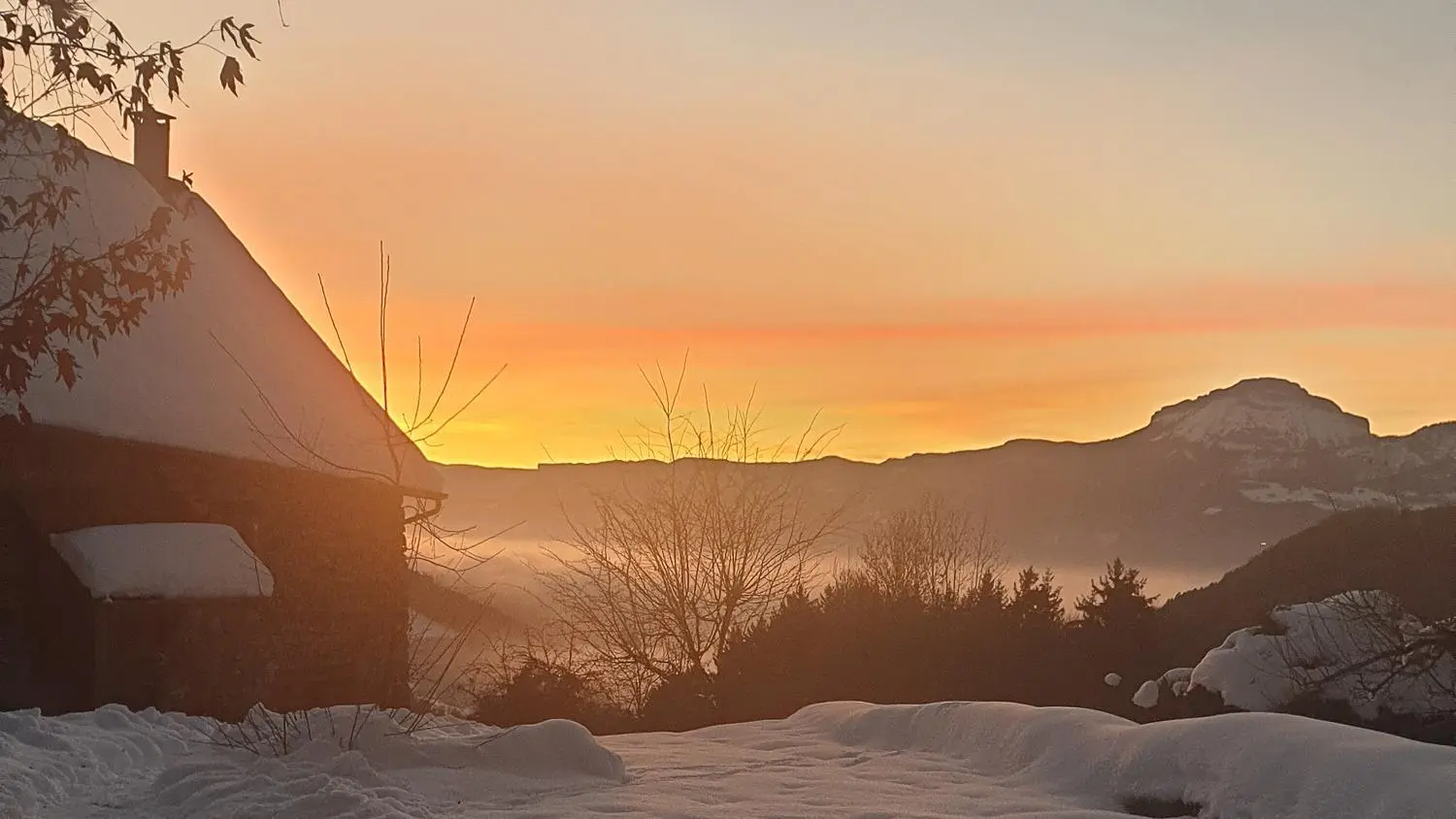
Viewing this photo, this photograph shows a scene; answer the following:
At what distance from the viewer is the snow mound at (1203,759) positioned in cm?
516

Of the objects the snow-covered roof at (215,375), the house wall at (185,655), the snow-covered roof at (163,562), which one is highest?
the snow-covered roof at (215,375)

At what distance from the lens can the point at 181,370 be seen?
1438cm

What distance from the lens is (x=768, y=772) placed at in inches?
294

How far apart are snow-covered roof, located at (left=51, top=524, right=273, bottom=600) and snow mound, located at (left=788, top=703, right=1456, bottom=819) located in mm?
7829

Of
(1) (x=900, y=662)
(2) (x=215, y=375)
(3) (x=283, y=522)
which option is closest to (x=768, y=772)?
(1) (x=900, y=662)

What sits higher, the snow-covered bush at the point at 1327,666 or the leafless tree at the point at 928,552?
the leafless tree at the point at 928,552

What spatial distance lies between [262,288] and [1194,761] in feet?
A: 52.0

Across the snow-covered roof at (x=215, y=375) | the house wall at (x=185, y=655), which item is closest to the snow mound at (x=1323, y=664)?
the snow-covered roof at (x=215, y=375)

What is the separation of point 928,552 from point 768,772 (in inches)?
642

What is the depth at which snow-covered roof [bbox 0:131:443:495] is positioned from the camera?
13.0 m

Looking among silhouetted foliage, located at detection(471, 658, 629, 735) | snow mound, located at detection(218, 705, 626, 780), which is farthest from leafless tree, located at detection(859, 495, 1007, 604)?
Answer: snow mound, located at detection(218, 705, 626, 780)

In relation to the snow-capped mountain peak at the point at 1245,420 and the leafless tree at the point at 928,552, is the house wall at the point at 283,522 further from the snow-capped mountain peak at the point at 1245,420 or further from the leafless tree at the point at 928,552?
the snow-capped mountain peak at the point at 1245,420

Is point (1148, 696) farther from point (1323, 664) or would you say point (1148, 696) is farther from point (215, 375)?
point (215, 375)

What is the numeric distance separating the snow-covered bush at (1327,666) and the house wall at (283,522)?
9243mm
